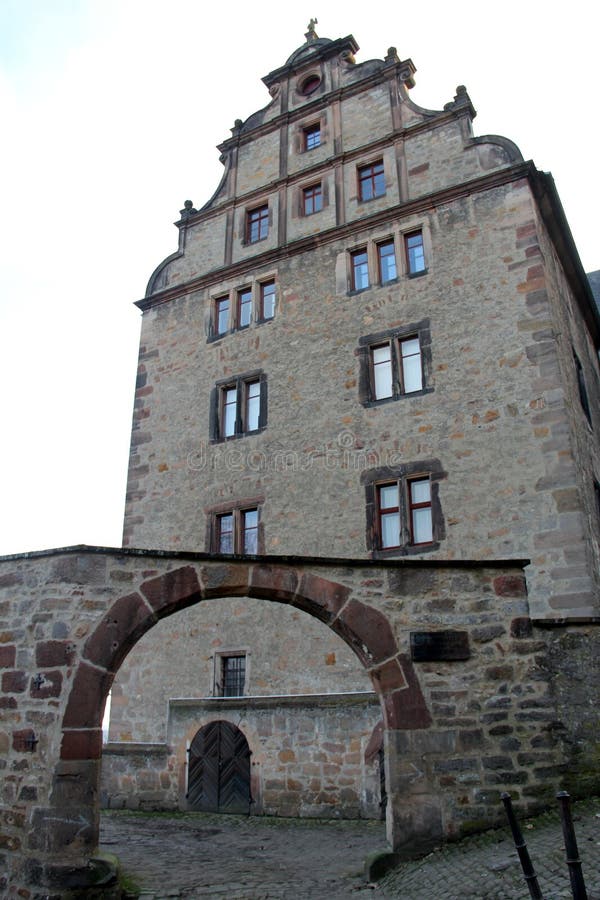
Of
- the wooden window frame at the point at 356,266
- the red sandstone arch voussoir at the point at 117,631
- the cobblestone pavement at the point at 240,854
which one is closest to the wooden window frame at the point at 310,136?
the wooden window frame at the point at 356,266

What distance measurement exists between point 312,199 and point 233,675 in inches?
380

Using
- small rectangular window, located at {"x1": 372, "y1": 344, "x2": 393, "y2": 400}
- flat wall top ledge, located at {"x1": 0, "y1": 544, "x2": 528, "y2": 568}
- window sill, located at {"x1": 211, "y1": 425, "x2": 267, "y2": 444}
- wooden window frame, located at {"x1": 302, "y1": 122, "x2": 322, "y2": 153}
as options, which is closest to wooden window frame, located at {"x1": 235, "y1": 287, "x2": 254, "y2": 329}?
window sill, located at {"x1": 211, "y1": 425, "x2": 267, "y2": 444}

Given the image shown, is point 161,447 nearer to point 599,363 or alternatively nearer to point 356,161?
point 356,161

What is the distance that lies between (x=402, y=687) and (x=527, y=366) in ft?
22.4

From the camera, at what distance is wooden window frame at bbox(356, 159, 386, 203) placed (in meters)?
14.9

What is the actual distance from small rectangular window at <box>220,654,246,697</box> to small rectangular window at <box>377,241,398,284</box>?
733 centimetres

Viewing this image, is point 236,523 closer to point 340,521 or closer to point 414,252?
point 340,521

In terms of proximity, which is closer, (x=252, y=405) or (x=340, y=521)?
(x=340, y=521)

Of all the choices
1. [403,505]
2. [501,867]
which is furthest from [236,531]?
[501,867]

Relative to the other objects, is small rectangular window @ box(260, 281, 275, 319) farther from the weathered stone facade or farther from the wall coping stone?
the wall coping stone

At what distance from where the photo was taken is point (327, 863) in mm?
7422

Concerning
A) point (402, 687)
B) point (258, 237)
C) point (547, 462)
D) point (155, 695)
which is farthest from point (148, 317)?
point (402, 687)

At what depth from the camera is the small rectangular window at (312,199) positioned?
15.6 metres

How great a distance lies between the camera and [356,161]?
1536cm
